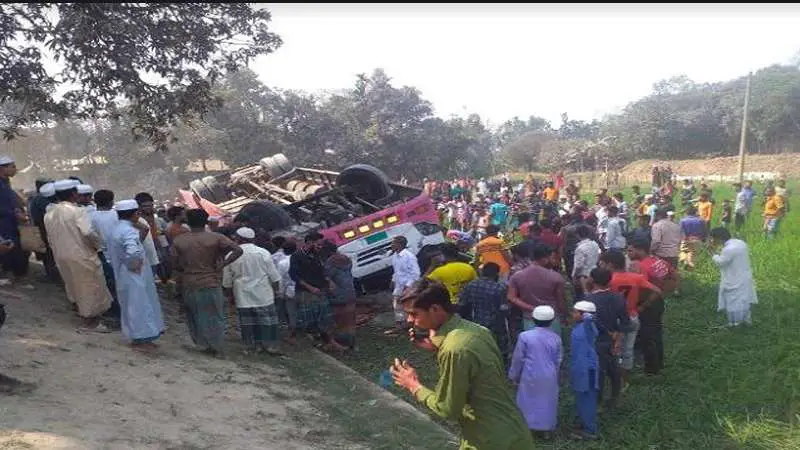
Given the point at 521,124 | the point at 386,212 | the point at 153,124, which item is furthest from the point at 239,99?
the point at 521,124

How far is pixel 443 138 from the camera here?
30312mm

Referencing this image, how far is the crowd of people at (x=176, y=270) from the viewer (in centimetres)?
604

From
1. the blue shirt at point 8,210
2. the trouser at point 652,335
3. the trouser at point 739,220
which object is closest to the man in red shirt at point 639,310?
the trouser at point 652,335

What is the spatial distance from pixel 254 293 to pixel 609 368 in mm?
3583

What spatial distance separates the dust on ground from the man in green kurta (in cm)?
211

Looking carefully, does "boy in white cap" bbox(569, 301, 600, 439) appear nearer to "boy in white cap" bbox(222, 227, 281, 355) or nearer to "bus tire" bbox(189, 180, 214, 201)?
"boy in white cap" bbox(222, 227, 281, 355)

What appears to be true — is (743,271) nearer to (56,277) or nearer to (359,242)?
(359,242)

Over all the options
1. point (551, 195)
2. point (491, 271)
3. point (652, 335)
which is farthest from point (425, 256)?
point (551, 195)

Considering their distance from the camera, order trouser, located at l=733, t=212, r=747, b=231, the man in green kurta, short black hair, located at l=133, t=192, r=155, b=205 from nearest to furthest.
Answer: the man in green kurta
short black hair, located at l=133, t=192, r=155, b=205
trouser, located at l=733, t=212, r=747, b=231

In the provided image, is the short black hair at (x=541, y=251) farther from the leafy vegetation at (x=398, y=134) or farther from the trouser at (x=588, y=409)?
the leafy vegetation at (x=398, y=134)

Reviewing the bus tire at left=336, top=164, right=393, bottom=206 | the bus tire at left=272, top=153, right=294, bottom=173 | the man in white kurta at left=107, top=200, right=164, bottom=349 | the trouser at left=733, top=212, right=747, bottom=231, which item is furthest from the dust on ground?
the trouser at left=733, top=212, right=747, bottom=231

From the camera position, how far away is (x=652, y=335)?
21.5 ft

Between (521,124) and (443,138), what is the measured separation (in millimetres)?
36761

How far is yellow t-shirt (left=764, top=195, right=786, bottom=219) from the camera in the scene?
13.5 m
